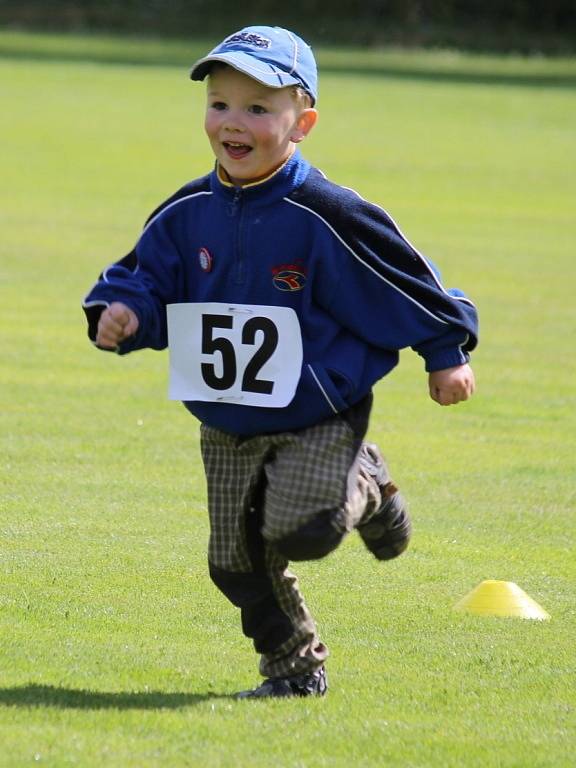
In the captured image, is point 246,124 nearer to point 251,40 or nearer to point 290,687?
point 251,40

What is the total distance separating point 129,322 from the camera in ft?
15.6

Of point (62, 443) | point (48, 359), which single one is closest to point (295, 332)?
point (62, 443)

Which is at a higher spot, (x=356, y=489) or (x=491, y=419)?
(x=356, y=489)

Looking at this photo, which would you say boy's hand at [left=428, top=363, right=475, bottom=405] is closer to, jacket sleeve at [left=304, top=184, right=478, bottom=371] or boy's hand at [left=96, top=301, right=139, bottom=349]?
jacket sleeve at [left=304, top=184, right=478, bottom=371]

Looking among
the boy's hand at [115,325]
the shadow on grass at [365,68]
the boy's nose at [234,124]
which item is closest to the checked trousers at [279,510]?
the boy's hand at [115,325]

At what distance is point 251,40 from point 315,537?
4.68 ft

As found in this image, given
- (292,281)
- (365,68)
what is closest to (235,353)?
(292,281)

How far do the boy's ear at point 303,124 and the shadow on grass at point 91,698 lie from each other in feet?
5.33

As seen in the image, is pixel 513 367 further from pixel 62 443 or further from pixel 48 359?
pixel 62 443

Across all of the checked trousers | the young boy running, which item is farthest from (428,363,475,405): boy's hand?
the checked trousers

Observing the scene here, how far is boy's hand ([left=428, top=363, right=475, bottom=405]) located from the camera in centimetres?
484

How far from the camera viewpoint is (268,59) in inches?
186

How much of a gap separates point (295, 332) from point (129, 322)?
0.47 m

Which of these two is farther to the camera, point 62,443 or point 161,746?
point 62,443
